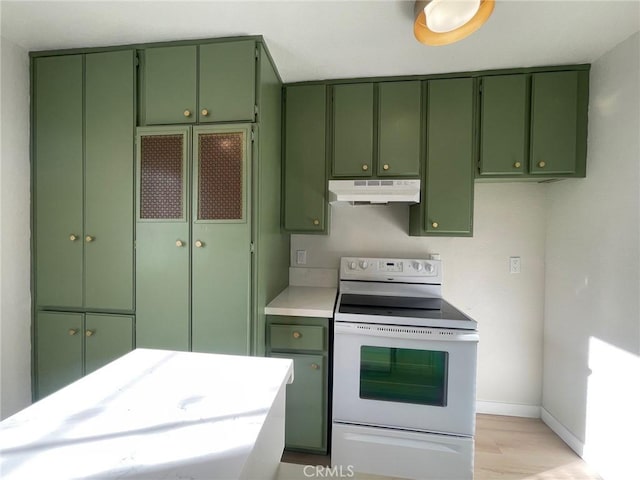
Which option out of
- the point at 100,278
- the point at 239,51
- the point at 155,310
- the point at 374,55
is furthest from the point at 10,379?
the point at 374,55

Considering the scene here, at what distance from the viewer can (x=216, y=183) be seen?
5.17ft

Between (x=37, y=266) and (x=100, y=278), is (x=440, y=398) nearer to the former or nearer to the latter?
(x=100, y=278)

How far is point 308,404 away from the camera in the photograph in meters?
1.72

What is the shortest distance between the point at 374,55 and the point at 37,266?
7.93 feet

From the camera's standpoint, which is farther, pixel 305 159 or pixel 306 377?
pixel 305 159

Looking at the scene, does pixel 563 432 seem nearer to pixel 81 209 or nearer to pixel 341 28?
pixel 341 28

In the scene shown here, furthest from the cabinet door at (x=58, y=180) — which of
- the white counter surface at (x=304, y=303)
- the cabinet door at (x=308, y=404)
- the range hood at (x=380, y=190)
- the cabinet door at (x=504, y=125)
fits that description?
the cabinet door at (x=504, y=125)

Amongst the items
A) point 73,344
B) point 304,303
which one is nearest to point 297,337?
point 304,303

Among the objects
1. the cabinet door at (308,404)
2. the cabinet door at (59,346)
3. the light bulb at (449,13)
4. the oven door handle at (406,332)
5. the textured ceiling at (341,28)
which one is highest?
the textured ceiling at (341,28)

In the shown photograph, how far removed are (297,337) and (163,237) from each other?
3.23ft

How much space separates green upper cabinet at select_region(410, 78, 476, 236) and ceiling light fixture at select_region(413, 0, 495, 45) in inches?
25.7

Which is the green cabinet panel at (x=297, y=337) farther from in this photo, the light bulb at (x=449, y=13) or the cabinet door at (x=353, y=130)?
the light bulb at (x=449, y=13)

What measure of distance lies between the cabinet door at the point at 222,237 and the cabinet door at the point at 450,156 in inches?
49.0

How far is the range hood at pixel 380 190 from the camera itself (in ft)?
5.49
